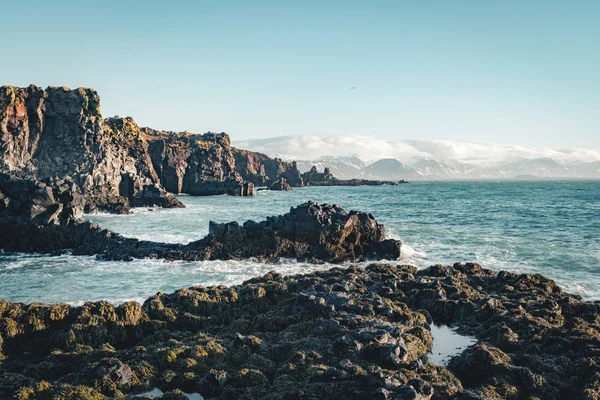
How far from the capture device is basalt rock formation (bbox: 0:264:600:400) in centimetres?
975

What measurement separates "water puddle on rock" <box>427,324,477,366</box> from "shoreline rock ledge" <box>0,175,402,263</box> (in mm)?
13950

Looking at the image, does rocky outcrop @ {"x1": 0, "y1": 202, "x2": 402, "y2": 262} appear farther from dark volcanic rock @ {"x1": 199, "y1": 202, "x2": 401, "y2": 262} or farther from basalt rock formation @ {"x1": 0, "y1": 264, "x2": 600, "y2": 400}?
basalt rock formation @ {"x1": 0, "y1": 264, "x2": 600, "y2": 400}

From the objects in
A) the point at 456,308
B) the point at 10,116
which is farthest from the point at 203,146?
the point at 456,308

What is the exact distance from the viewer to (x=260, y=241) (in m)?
29.3

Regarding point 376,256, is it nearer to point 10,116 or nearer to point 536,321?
point 536,321

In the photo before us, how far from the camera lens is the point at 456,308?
15828mm

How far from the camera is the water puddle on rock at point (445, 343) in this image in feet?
40.2

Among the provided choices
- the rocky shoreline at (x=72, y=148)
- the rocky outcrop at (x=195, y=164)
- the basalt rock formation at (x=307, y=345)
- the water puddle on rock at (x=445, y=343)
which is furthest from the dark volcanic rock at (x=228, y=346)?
the rocky outcrop at (x=195, y=164)

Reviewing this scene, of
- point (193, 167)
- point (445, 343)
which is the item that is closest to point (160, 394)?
point (445, 343)

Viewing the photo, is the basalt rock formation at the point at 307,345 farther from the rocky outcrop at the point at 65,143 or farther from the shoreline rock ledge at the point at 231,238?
the rocky outcrop at the point at 65,143

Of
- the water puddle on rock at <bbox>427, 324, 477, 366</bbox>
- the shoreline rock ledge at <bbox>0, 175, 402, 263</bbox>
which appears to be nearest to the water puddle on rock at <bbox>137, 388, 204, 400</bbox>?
the water puddle on rock at <bbox>427, 324, 477, 366</bbox>

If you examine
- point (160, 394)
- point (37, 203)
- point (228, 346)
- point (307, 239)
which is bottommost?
point (160, 394)

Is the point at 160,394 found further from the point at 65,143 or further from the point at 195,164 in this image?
the point at 195,164

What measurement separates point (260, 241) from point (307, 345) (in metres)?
17.9
